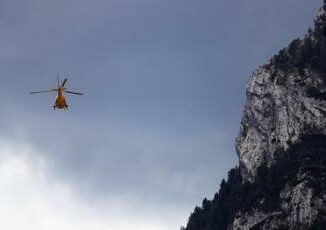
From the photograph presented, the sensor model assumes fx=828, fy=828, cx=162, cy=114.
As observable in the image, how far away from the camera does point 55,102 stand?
126 metres

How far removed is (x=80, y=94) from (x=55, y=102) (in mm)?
12912

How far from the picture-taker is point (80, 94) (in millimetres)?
114062

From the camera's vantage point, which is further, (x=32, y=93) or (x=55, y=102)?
(x=55, y=102)

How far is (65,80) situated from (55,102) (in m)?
7.71

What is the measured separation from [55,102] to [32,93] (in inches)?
394

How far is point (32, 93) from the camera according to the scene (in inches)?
4574

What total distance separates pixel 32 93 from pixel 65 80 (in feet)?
18.4

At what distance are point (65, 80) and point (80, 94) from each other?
6.22 m

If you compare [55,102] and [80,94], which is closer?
[80,94]

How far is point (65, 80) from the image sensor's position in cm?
11925
